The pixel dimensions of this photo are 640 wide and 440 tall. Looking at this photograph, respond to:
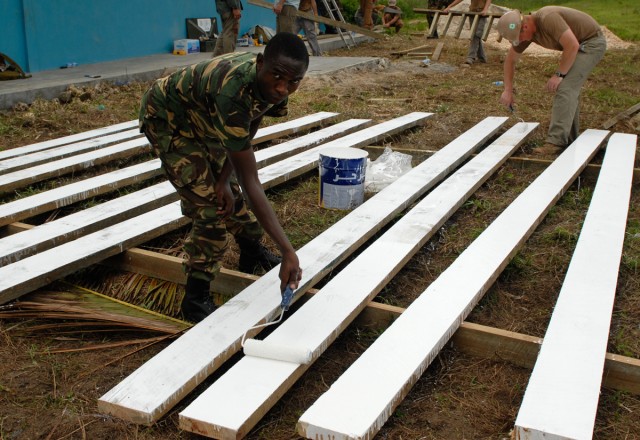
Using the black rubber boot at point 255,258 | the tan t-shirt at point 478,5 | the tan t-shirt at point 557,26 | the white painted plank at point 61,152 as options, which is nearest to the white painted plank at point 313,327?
the black rubber boot at point 255,258

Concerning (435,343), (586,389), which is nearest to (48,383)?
(435,343)

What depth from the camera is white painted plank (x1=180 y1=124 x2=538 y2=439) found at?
2.03 meters

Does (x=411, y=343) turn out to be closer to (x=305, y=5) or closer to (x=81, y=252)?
(x=81, y=252)

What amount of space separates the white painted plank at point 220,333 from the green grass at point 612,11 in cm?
1317

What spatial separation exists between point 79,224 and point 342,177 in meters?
1.49

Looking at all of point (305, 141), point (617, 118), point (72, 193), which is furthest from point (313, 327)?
point (617, 118)

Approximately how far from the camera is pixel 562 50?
5.30m

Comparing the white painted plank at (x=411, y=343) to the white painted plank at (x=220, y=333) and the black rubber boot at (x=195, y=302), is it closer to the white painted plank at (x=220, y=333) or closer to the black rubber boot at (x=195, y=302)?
the white painted plank at (x=220, y=333)

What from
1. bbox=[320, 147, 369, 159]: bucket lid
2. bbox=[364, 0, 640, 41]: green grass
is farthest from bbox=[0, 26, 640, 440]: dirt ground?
bbox=[364, 0, 640, 41]: green grass

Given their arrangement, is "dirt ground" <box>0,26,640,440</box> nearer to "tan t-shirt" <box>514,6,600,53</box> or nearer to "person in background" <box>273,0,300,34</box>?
"tan t-shirt" <box>514,6,600,53</box>

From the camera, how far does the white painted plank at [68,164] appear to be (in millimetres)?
4273

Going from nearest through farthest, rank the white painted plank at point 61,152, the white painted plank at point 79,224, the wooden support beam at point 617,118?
the white painted plank at point 79,224 < the white painted plank at point 61,152 < the wooden support beam at point 617,118

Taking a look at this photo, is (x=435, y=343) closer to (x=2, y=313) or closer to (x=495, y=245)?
(x=495, y=245)

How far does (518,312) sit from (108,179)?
2.70m
